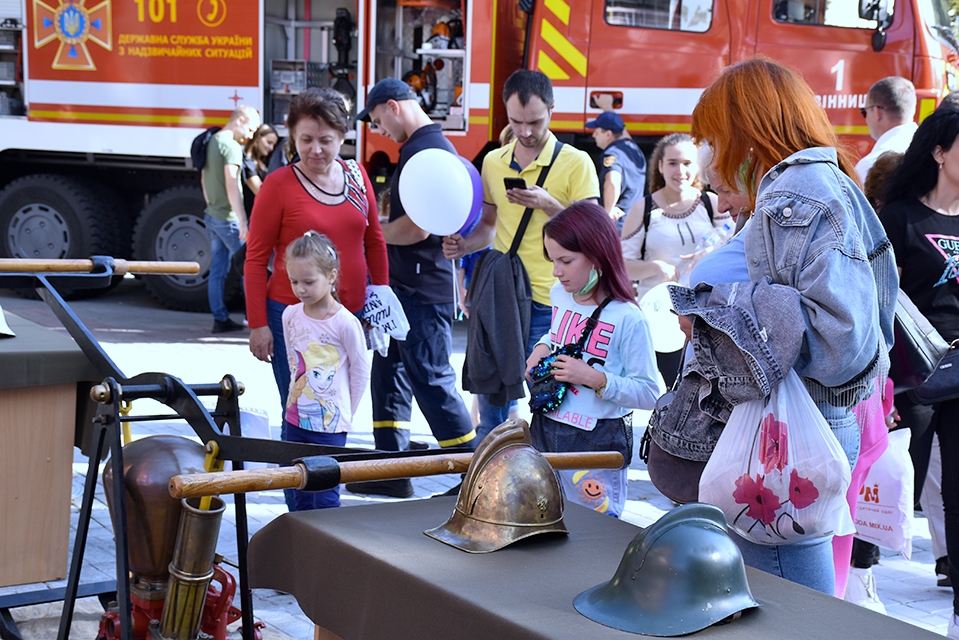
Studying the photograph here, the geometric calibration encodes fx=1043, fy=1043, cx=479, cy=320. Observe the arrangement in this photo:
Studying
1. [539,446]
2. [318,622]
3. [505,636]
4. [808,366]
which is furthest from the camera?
[539,446]

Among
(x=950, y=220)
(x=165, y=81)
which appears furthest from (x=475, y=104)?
(x=950, y=220)

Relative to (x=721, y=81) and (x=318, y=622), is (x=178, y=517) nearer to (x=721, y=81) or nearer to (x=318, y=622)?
(x=318, y=622)

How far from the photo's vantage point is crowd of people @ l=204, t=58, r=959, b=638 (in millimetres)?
2018

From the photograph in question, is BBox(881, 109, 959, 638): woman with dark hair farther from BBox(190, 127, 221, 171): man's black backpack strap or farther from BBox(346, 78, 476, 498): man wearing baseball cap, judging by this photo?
BBox(190, 127, 221, 171): man's black backpack strap

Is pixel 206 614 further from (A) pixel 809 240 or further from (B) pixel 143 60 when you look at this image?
(B) pixel 143 60

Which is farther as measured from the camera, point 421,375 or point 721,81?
point 421,375

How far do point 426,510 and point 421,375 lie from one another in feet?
8.76

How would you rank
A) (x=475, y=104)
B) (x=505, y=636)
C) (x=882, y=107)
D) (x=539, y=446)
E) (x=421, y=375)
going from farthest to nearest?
(x=475, y=104) → (x=882, y=107) → (x=421, y=375) → (x=539, y=446) → (x=505, y=636)

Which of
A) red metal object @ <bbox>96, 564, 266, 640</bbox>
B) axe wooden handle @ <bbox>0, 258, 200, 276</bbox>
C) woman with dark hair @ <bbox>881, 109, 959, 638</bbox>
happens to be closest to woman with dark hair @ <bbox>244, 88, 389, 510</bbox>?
axe wooden handle @ <bbox>0, 258, 200, 276</bbox>

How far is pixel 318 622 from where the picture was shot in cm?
185

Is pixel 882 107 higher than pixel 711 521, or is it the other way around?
pixel 882 107

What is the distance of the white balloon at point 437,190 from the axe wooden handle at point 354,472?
7.65 ft

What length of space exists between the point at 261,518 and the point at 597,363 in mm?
1833

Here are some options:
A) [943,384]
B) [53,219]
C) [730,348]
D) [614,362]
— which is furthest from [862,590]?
[53,219]
